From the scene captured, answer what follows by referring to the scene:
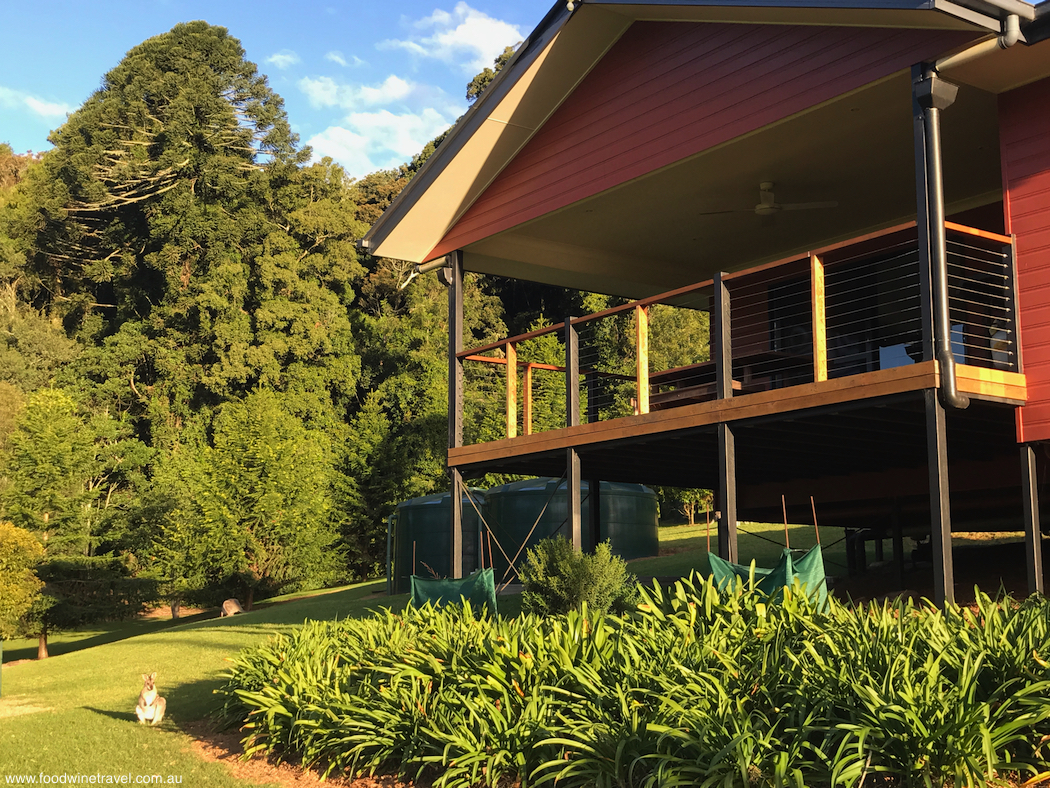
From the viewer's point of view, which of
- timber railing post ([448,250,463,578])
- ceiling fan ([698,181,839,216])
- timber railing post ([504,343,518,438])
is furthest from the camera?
timber railing post ([448,250,463,578])

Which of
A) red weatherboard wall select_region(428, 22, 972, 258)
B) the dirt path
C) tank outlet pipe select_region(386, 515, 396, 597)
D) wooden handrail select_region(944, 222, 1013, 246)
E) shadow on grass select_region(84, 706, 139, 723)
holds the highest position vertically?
red weatherboard wall select_region(428, 22, 972, 258)

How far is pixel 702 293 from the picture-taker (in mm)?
14875

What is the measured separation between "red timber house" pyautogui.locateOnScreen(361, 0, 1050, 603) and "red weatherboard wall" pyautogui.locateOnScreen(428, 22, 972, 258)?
24mm

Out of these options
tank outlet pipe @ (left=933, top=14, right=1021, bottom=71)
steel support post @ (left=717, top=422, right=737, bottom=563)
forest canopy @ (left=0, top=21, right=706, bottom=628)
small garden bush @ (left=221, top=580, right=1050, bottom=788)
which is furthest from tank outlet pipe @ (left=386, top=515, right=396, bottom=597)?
tank outlet pipe @ (left=933, top=14, right=1021, bottom=71)

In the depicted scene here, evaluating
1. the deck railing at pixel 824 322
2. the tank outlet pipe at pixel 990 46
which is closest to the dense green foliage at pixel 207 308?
the deck railing at pixel 824 322

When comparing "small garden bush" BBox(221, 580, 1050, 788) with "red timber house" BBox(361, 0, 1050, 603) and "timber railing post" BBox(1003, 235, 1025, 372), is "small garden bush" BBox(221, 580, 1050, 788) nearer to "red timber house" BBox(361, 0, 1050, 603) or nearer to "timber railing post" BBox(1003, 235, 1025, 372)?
"red timber house" BBox(361, 0, 1050, 603)

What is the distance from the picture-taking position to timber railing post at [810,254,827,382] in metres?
8.21

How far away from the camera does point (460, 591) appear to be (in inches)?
396

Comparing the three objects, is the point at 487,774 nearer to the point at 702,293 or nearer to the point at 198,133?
the point at 702,293

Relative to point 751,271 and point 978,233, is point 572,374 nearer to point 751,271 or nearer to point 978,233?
point 751,271

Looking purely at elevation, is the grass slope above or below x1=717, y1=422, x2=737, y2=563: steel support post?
below

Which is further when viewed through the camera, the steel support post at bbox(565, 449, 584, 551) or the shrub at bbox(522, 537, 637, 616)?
the steel support post at bbox(565, 449, 584, 551)

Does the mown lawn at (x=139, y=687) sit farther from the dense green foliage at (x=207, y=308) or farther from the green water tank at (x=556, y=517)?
the dense green foliage at (x=207, y=308)

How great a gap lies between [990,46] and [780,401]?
123 inches
